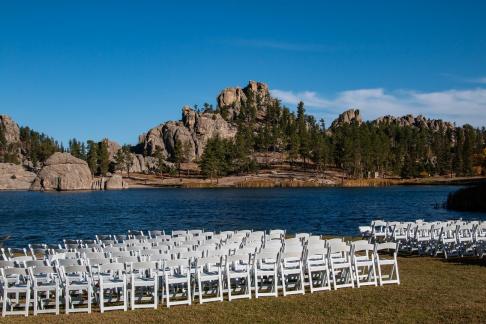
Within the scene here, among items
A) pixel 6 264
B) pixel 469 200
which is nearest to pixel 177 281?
pixel 6 264

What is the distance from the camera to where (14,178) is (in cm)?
14475

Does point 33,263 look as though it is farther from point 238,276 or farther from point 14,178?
point 14,178

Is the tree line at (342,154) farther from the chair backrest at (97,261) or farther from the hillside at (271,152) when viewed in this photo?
the chair backrest at (97,261)

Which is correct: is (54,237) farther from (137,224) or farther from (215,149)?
(215,149)

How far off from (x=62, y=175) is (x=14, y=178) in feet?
68.4

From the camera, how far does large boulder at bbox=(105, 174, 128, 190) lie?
13594 cm

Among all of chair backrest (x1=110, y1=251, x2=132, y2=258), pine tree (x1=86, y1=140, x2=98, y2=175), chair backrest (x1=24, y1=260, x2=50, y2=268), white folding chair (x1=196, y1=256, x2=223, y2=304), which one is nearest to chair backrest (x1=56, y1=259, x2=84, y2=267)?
chair backrest (x1=24, y1=260, x2=50, y2=268)

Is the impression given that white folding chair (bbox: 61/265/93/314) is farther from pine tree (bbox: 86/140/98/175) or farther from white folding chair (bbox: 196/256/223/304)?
pine tree (bbox: 86/140/98/175)

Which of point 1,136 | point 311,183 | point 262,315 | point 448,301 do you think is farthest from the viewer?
point 1,136

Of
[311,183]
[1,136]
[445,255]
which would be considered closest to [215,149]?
[311,183]

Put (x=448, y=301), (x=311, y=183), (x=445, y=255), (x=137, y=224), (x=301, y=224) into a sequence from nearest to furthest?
(x=448, y=301)
(x=445, y=255)
(x=301, y=224)
(x=137, y=224)
(x=311, y=183)

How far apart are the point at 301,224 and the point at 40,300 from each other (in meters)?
34.5

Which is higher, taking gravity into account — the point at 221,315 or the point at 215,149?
the point at 215,149

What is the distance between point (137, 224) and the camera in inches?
1964
